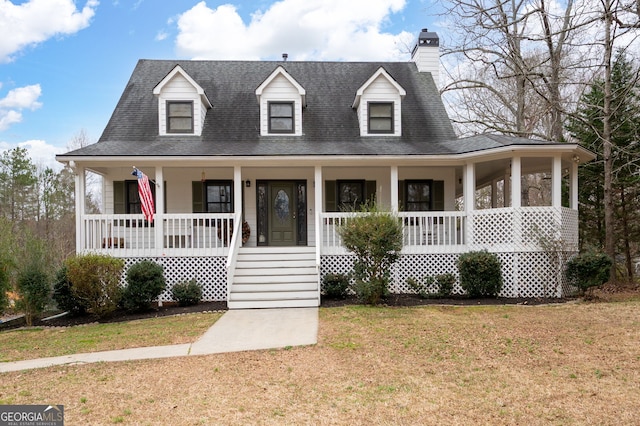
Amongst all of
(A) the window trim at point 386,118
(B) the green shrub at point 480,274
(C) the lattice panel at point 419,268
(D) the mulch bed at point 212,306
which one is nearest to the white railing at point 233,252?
(D) the mulch bed at point 212,306

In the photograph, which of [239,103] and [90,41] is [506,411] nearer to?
[239,103]

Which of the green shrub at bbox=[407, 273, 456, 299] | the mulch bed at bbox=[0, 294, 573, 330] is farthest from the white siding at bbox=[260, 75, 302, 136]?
the green shrub at bbox=[407, 273, 456, 299]

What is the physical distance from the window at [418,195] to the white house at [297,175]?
3 cm

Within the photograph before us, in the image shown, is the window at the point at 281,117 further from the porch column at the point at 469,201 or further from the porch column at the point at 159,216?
the porch column at the point at 469,201

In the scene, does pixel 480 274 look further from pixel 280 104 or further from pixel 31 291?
pixel 31 291

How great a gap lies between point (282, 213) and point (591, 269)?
8496 mm

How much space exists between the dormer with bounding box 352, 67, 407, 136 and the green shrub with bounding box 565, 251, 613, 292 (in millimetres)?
6214

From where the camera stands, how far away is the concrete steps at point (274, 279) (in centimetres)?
1107

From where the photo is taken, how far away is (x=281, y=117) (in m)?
14.4

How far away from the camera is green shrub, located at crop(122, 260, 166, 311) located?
11.1 meters

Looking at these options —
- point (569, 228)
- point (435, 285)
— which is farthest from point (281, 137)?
point (569, 228)

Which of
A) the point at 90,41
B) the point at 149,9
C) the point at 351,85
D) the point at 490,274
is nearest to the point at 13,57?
the point at 90,41

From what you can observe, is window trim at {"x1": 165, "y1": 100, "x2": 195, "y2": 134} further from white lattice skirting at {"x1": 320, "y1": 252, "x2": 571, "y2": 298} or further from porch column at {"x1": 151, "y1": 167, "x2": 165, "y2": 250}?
white lattice skirting at {"x1": 320, "y1": 252, "x2": 571, "y2": 298}

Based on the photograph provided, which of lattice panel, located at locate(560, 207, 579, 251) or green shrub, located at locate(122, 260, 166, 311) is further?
lattice panel, located at locate(560, 207, 579, 251)
